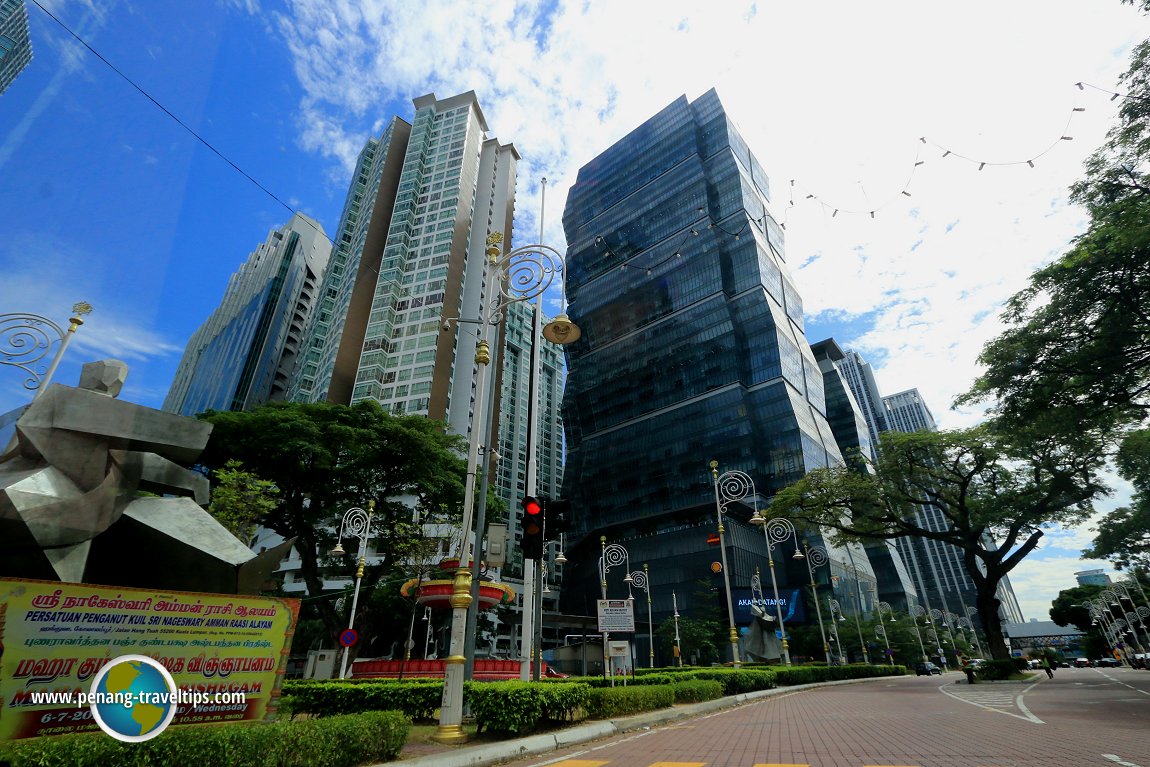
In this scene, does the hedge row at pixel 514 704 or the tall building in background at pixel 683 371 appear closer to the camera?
the hedge row at pixel 514 704

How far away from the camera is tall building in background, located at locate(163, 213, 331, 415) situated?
94125 millimetres

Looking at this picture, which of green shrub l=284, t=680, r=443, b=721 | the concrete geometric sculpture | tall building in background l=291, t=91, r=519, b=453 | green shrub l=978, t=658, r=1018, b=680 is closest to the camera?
the concrete geometric sculpture

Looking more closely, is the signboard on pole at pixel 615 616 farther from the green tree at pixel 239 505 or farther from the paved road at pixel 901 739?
the green tree at pixel 239 505

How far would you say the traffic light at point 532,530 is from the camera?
33.4 ft

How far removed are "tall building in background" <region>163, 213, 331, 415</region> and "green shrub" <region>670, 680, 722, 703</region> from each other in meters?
89.1

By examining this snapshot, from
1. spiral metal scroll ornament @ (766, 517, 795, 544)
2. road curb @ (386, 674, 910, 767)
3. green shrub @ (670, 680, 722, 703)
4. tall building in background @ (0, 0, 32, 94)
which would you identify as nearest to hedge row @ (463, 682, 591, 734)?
road curb @ (386, 674, 910, 767)

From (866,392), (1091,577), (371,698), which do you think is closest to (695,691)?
(371,698)

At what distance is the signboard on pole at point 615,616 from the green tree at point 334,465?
61.7 feet

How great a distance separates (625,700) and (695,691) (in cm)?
491

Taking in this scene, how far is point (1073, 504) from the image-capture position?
2791 cm

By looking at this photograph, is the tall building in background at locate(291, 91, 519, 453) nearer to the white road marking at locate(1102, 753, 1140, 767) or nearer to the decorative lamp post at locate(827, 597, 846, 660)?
the decorative lamp post at locate(827, 597, 846, 660)

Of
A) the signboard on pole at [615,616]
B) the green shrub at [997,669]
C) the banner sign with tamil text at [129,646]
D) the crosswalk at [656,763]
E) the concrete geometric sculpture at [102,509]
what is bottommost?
the crosswalk at [656,763]

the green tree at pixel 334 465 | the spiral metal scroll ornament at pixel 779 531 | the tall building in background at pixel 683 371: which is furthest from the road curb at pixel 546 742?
the tall building in background at pixel 683 371

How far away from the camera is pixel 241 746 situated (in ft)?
19.1
